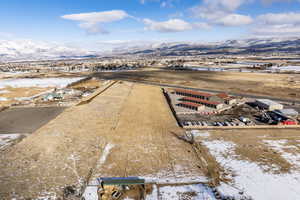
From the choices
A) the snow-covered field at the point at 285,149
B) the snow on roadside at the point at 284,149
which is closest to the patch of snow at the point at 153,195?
the snow-covered field at the point at 285,149

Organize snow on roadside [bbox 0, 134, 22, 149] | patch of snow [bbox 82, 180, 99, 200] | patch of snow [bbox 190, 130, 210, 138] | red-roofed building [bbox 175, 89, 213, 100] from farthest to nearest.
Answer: red-roofed building [bbox 175, 89, 213, 100], patch of snow [bbox 190, 130, 210, 138], snow on roadside [bbox 0, 134, 22, 149], patch of snow [bbox 82, 180, 99, 200]

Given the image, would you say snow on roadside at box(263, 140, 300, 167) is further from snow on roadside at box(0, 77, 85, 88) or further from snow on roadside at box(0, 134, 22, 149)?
snow on roadside at box(0, 77, 85, 88)

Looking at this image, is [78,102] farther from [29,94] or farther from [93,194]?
[93,194]

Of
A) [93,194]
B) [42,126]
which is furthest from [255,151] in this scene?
[42,126]

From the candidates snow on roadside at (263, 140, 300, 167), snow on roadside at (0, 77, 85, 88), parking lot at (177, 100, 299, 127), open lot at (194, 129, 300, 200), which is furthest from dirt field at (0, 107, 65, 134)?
snow on roadside at (263, 140, 300, 167)

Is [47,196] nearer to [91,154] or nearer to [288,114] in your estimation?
[91,154]

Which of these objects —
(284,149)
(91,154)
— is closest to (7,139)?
(91,154)
